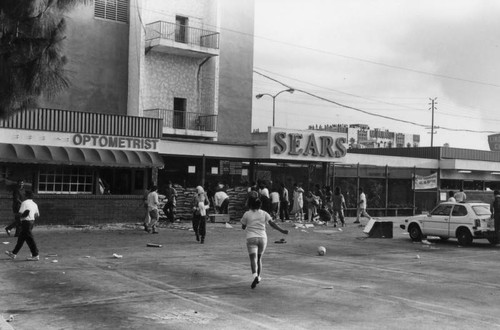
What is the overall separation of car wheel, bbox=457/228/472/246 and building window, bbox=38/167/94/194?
46.2ft

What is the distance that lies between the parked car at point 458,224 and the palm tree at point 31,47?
14.1 m

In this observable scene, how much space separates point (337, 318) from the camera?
332 inches

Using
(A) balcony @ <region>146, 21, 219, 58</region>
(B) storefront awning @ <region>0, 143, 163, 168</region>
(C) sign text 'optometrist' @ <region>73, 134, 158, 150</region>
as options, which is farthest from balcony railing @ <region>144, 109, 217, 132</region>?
(B) storefront awning @ <region>0, 143, 163, 168</region>

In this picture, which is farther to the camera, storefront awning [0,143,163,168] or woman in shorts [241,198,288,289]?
storefront awning [0,143,163,168]

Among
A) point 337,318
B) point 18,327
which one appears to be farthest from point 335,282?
point 18,327

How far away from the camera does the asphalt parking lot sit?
8.27 meters

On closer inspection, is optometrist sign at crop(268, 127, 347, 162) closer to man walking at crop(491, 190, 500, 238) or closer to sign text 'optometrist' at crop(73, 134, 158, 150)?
sign text 'optometrist' at crop(73, 134, 158, 150)

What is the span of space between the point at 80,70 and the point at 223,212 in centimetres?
1101

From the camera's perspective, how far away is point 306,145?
96.1 ft

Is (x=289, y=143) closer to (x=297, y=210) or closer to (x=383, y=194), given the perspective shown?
(x=297, y=210)

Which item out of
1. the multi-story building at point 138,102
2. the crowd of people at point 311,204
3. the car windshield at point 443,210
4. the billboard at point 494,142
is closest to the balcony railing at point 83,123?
the multi-story building at point 138,102

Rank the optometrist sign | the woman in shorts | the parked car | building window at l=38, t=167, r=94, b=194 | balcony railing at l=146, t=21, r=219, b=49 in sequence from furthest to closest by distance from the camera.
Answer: balcony railing at l=146, t=21, r=219, b=49 < the optometrist sign < building window at l=38, t=167, r=94, b=194 < the parked car < the woman in shorts

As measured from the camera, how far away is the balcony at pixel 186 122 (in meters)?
31.4

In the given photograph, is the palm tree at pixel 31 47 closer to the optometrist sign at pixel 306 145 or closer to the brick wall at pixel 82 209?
the brick wall at pixel 82 209
